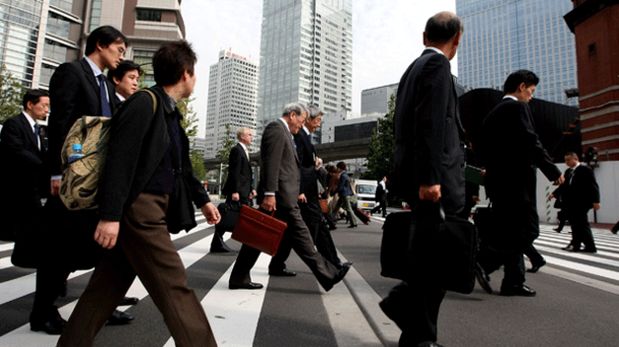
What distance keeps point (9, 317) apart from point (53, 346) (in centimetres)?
78

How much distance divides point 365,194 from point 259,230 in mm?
21331

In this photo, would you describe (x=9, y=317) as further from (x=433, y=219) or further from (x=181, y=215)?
(x=433, y=219)

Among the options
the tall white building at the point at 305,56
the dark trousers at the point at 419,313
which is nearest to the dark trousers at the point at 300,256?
the dark trousers at the point at 419,313

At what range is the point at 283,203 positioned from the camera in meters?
3.93

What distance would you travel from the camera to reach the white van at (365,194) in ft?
78.3

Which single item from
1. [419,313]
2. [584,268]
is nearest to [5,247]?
[419,313]

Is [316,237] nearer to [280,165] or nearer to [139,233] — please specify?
[280,165]

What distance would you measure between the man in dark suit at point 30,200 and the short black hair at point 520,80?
4.18 metres

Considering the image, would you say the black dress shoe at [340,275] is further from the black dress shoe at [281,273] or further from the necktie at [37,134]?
the necktie at [37,134]

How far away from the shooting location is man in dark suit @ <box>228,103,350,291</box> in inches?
146

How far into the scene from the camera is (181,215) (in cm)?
203

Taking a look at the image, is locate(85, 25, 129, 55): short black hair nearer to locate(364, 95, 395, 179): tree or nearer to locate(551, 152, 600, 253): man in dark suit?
locate(551, 152, 600, 253): man in dark suit

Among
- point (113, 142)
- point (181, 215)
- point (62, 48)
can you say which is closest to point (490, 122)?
point (181, 215)

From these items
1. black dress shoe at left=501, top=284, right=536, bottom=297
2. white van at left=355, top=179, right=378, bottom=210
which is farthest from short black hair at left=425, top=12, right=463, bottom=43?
white van at left=355, top=179, right=378, bottom=210
